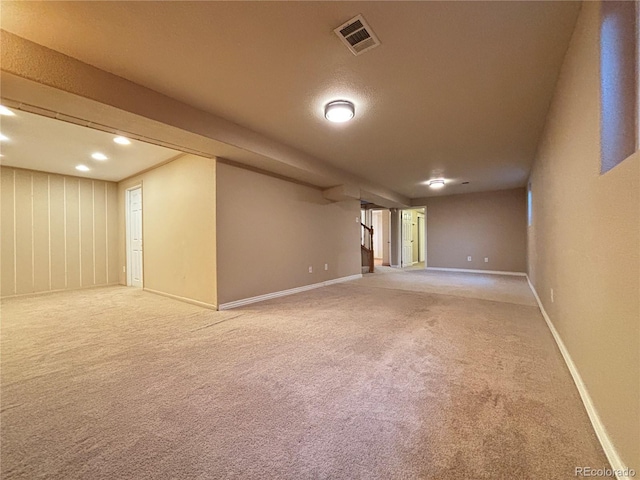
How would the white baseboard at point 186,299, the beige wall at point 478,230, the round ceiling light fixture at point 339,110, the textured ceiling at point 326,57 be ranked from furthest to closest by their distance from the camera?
the beige wall at point 478,230, the white baseboard at point 186,299, the round ceiling light fixture at point 339,110, the textured ceiling at point 326,57

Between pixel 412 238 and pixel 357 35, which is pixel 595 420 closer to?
pixel 357 35

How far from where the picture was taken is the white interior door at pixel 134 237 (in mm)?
5570

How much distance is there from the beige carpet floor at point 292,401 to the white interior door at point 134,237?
2.61 meters

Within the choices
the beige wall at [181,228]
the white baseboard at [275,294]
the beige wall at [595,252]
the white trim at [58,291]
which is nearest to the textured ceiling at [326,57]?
the beige wall at [595,252]

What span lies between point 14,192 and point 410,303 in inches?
295

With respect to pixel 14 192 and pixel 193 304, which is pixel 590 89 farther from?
pixel 14 192

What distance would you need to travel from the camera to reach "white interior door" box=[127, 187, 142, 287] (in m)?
5.57

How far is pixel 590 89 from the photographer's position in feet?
4.67

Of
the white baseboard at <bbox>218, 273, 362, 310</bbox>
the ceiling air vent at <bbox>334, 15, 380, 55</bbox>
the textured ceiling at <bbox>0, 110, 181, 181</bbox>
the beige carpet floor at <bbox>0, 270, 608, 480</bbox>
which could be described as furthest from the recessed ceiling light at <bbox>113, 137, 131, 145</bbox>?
the ceiling air vent at <bbox>334, 15, 380, 55</bbox>

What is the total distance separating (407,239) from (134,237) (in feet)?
28.4

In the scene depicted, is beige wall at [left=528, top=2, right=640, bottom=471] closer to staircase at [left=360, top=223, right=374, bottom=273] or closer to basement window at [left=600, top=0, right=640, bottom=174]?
basement window at [left=600, top=0, right=640, bottom=174]

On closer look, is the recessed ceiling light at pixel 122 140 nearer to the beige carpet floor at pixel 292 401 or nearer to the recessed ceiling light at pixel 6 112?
the recessed ceiling light at pixel 6 112

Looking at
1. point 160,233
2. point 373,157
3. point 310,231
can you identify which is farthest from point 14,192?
point 373,157

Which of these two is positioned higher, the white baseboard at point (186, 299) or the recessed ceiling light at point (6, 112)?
the recessed ceiling light at point (6, 112)
